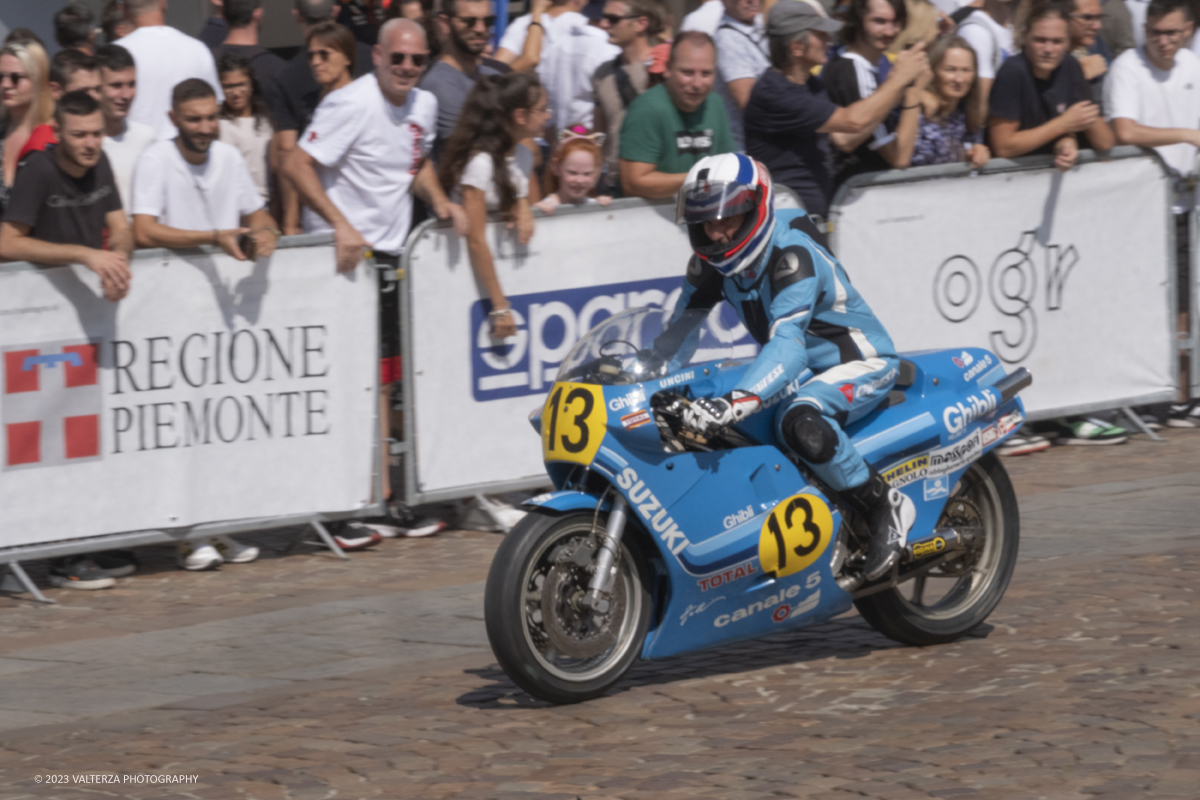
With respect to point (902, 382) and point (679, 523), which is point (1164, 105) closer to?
point (902, 382)

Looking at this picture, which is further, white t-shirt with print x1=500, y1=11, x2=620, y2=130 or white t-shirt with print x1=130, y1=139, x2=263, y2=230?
white t-shirt with print x1=500, y1=11, x2=620, y2=130

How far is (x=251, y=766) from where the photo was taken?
5.45 meters

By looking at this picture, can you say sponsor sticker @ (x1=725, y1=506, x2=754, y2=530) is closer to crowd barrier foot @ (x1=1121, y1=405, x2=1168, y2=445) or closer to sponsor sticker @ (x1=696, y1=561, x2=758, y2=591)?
sponsor sticker @ (x1=696, y1=561, x2=758, y2=591)

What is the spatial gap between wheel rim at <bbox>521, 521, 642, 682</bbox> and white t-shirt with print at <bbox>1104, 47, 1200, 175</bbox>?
6483mm

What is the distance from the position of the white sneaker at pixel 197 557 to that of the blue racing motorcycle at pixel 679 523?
295 centimetres

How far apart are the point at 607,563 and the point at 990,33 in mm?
6862

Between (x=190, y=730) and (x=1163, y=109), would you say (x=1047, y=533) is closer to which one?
(x=1163, y=109)

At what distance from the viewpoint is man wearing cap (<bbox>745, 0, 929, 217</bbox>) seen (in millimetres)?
9828

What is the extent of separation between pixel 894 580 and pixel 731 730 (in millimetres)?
1150

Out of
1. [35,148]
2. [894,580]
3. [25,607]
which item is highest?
[35,148]

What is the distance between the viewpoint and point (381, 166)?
30.1 feet

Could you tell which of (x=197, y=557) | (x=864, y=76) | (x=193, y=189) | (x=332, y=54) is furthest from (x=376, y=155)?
(x=864, y=76)

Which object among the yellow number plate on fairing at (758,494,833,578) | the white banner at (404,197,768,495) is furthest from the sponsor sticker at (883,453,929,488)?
the white banner at (404,197,768,495)

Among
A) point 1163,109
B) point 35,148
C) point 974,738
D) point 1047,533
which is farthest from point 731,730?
point 1163,109
